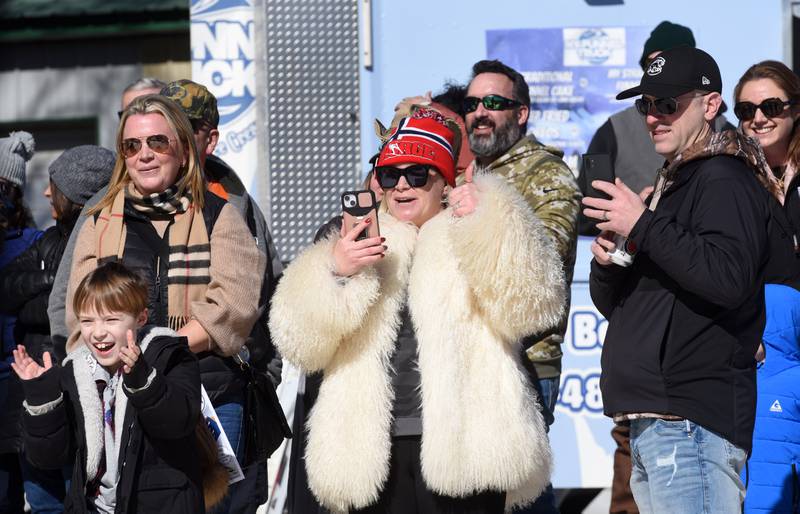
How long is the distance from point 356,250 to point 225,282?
2.09 ft

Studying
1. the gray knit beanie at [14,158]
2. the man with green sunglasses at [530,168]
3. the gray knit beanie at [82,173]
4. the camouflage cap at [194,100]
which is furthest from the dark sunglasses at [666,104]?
the gray knit beanie at [14,158]

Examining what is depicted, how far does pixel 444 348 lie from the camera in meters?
3.82

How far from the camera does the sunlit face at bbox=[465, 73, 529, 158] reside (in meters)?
5.27

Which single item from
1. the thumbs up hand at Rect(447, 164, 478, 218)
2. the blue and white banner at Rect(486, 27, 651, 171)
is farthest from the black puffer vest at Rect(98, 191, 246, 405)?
the blue and white banner at Rect(486, 27, 651, 171)

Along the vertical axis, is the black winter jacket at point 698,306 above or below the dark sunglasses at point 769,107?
below

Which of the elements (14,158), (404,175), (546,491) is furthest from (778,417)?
(14,158)

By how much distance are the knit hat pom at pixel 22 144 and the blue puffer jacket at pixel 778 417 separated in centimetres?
372

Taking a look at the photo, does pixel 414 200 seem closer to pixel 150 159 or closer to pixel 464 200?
pixel 464 200

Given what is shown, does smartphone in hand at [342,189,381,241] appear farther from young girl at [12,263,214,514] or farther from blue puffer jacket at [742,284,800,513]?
blue puffer jacket at [742,284,800,513]

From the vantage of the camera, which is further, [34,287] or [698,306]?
[34,287]

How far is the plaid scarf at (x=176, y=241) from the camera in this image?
4191 millimetres

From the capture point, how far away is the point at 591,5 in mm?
7051

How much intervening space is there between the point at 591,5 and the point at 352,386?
3.93 m

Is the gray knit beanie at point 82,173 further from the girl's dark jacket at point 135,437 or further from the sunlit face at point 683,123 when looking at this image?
the sunlit face at point 683,123
